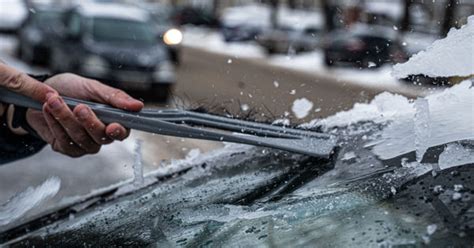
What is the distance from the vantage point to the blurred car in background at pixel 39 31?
15008 millimetres

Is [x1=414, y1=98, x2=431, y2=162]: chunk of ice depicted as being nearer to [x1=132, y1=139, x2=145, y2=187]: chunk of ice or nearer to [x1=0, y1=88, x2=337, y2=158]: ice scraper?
[x1=0, y1=88, x2=337, y2=158]: ice scraper

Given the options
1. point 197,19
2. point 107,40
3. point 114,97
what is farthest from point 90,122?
point 197,19

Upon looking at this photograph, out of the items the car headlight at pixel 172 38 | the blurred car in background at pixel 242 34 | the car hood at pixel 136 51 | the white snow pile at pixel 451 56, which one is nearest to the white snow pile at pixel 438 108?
the white snow pile at pixel 451 56

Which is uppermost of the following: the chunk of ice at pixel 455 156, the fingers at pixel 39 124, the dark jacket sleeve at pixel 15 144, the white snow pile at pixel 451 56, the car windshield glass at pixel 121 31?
the white snow pile at pixel 451 56

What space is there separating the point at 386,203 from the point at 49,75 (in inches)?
56.3

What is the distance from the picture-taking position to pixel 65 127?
7.09ft

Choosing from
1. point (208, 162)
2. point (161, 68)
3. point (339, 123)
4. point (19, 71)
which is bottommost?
point (161, 68)

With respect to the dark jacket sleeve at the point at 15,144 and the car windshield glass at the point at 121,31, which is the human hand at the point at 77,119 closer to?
the dark jacket sleeve at the point at 15,144

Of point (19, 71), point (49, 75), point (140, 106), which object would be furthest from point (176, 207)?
point (49, 75)

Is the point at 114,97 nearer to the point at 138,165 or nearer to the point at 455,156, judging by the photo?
the point at 138,165

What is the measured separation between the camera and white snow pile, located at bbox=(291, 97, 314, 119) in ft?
6.98

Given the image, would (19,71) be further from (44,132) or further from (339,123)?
(339,123)

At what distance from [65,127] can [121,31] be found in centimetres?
1237

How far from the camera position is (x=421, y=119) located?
1.69 m
